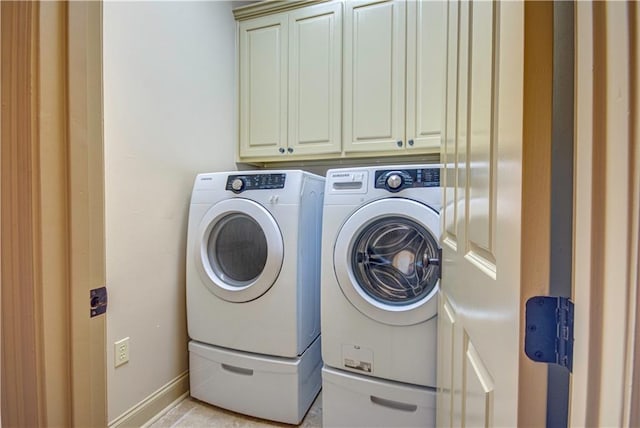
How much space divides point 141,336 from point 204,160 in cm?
99

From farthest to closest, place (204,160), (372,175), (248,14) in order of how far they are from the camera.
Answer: (248,14)
(204,160)
(372,175)

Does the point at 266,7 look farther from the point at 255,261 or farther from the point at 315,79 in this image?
the point at 255,261

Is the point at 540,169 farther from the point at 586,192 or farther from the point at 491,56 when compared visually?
the point at 491,56

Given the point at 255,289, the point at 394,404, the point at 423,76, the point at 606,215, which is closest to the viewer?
the point at 606,215

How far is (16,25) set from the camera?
1.75ft

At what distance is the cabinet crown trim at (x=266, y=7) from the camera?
1903mm

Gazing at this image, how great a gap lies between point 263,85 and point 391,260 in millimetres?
1440

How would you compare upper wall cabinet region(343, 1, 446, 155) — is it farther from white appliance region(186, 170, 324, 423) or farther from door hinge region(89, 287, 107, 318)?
door hinge region(89, 287, 107, 318)

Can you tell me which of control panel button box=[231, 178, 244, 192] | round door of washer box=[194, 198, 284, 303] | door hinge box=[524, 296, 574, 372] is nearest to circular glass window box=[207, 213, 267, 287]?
round door of washer box=[194, 198, 284, 303]

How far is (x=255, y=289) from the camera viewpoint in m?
1.39

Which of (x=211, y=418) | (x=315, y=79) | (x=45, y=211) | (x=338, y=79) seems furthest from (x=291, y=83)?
(x=211, y=418)

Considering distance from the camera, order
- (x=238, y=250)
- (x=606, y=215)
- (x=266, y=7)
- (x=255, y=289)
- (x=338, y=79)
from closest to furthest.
Result: (x=606, y=215) < (x=255, y=289) < (x=238, y=250) < (x=338, y=79) < (x=266, y=7)

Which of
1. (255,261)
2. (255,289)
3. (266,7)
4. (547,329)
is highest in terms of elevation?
(266,7)

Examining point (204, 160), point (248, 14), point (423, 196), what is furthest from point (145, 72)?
point (423, 196)
